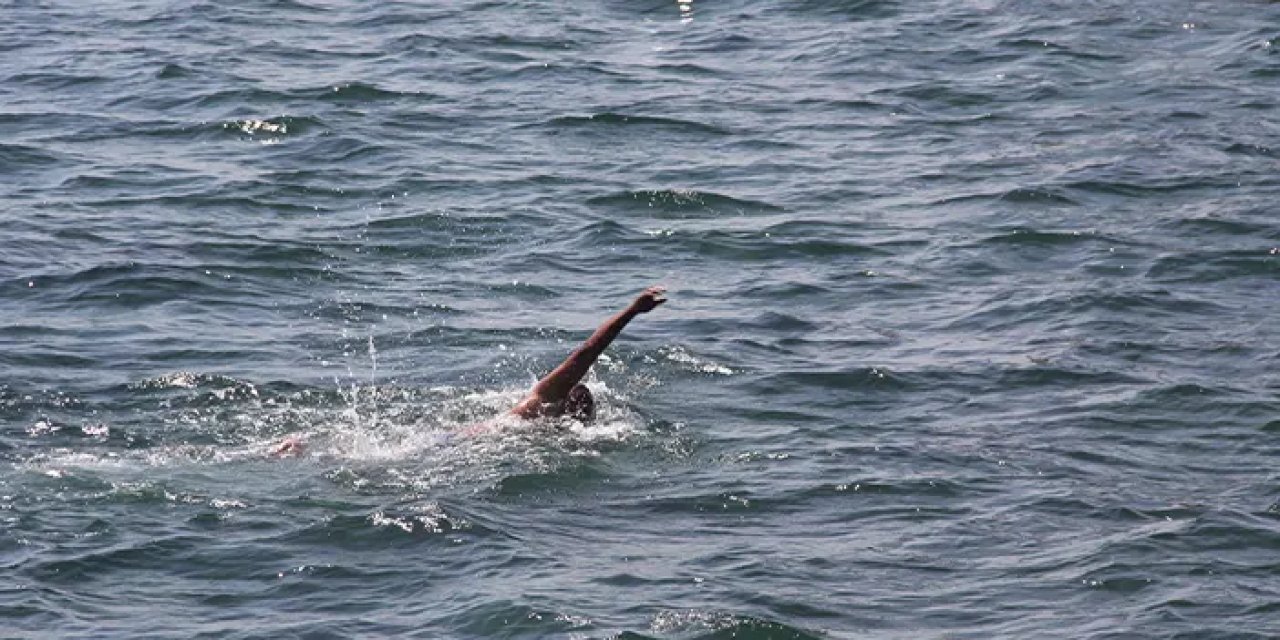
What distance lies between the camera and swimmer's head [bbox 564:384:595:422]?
561 inches

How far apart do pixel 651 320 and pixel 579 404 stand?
3210 millimetres

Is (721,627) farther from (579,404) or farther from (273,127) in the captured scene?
(273,127)

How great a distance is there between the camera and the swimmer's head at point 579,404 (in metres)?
14.2

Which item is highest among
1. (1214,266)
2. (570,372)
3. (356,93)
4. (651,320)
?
(570,372)

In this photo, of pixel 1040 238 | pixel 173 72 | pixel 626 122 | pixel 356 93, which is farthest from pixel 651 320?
pixel 173 72

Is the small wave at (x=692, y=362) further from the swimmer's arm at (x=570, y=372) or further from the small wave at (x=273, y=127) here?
the small wave at (x=273, y=127)

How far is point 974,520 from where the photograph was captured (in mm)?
13031

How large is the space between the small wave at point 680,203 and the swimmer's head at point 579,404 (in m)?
5.86

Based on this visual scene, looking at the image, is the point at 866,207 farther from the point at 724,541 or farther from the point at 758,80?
the point at 724,541

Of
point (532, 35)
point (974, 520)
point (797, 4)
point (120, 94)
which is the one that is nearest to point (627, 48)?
→ point (532, 35)

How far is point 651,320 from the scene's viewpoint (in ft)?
57.2

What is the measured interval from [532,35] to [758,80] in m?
3.42

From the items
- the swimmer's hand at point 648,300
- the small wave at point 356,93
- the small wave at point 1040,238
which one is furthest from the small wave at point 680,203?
the swimmer's hand at point 648,300

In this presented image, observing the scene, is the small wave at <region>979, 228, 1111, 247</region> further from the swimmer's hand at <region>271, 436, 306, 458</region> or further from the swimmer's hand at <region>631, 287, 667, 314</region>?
A: the swimmer's hand at <region>271, 436, 306, 458</region>
